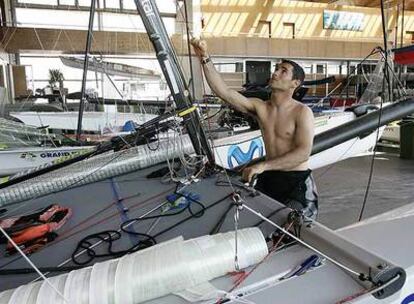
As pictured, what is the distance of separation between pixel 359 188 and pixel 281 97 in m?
3.54

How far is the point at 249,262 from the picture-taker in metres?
1.28

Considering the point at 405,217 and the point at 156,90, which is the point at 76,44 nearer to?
the point at 156,90

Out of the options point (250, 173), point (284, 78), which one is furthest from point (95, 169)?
point (284, 78)

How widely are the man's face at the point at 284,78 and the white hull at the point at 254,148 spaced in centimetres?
132

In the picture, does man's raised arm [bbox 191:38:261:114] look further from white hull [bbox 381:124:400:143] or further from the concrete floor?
white hull [bbox 381:124:400:143]

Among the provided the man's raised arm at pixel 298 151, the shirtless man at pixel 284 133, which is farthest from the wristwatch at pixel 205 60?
the man's raised arm at pixel 298 151

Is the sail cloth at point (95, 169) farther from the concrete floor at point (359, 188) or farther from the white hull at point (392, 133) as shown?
the white hull at point (392, 133)

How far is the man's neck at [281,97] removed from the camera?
2408 mm

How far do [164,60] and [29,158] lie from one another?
2836 mm

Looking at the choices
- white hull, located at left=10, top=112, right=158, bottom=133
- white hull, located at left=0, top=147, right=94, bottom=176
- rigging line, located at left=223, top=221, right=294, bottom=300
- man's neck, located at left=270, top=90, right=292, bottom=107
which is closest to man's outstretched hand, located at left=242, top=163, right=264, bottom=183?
man's neck, located at left=270, top=90, right=292, bottom=107

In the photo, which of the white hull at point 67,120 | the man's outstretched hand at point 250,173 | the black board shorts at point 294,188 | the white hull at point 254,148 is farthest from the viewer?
the white hull at point 67,120

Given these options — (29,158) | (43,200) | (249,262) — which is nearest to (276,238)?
(249,262)

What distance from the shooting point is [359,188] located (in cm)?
543

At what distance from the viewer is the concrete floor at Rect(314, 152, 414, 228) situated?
14.3ft
